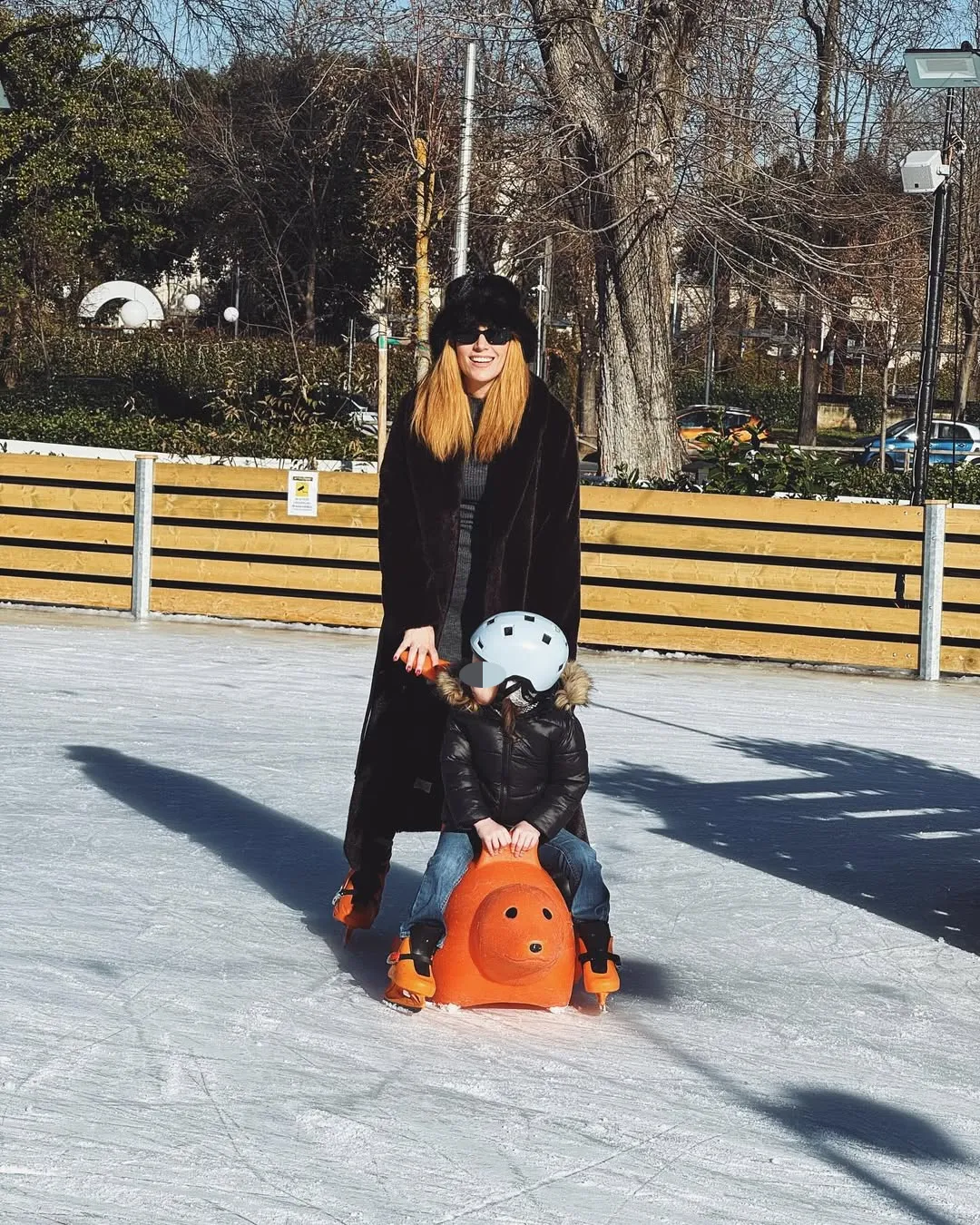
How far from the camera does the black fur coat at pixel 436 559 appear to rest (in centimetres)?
445

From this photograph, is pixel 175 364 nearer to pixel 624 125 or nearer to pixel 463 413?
pixel 624 125

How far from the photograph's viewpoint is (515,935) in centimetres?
414

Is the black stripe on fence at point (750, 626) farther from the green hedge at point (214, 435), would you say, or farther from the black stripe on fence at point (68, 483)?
the green hedge at point (214, 435)

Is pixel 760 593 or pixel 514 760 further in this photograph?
pixel 760 593

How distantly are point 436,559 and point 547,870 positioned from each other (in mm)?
848

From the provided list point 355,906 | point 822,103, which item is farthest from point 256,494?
point 355,906

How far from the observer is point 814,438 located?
146 ft

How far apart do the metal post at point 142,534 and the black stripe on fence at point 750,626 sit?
3246mm

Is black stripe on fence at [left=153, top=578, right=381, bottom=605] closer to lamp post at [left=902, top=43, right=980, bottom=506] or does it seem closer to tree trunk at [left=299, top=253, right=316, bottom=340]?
lamp post at [left=902, top=43, right=980, bottom=506]

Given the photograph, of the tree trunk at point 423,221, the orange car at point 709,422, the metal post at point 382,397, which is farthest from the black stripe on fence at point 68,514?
the tree trunk at point 423,221

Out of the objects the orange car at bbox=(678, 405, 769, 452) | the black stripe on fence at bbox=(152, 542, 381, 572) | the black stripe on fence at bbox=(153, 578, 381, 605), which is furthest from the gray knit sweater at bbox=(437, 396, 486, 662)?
the orange car at bbox=(678, 405, 769, 452)

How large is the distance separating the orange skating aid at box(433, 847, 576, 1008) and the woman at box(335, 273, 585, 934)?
330mm

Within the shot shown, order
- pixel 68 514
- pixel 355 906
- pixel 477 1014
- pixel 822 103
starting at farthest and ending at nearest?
pixel 822 103
pixel 68 514
pixel 355 906
pixel 477 1014

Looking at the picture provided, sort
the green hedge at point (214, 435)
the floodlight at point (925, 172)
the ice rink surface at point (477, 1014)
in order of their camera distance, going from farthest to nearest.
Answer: the green hedge at point (214, 435) < the floodlight at point (925, 172) < the ice rink surface at point (477, 1014)
